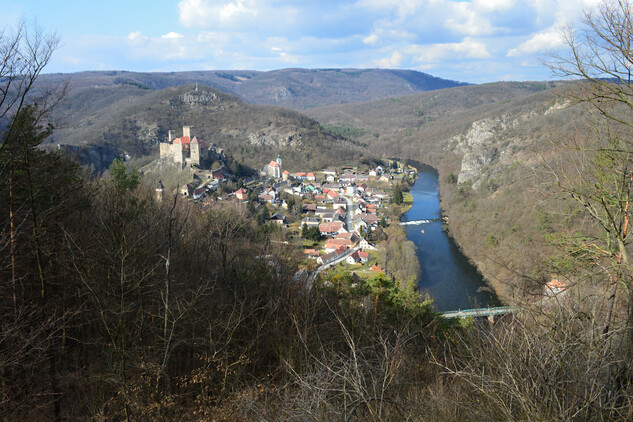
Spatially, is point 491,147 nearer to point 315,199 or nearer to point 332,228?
point 315,199

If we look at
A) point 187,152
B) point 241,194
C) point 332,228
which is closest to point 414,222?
point 332,228

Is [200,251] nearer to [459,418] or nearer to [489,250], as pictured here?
[459,418]

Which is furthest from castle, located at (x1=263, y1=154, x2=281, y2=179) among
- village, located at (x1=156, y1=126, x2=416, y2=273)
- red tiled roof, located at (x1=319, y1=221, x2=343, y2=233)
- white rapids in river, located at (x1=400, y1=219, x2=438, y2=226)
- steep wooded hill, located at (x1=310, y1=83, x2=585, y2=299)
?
white rapids in river, located at (x1=400, y1=219, x2=438, y2=226)

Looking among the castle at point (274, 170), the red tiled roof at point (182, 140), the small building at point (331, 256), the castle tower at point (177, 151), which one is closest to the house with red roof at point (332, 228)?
the small building at point (331, 256)

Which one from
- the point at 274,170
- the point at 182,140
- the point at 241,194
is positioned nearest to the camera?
the point at 241,194

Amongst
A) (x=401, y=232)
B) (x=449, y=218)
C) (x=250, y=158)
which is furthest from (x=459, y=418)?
(x=250, y=158)

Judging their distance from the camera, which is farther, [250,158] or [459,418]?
[250,158]

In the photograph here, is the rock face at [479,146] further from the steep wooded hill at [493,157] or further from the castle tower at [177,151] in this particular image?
the castle tower at [177,151]
